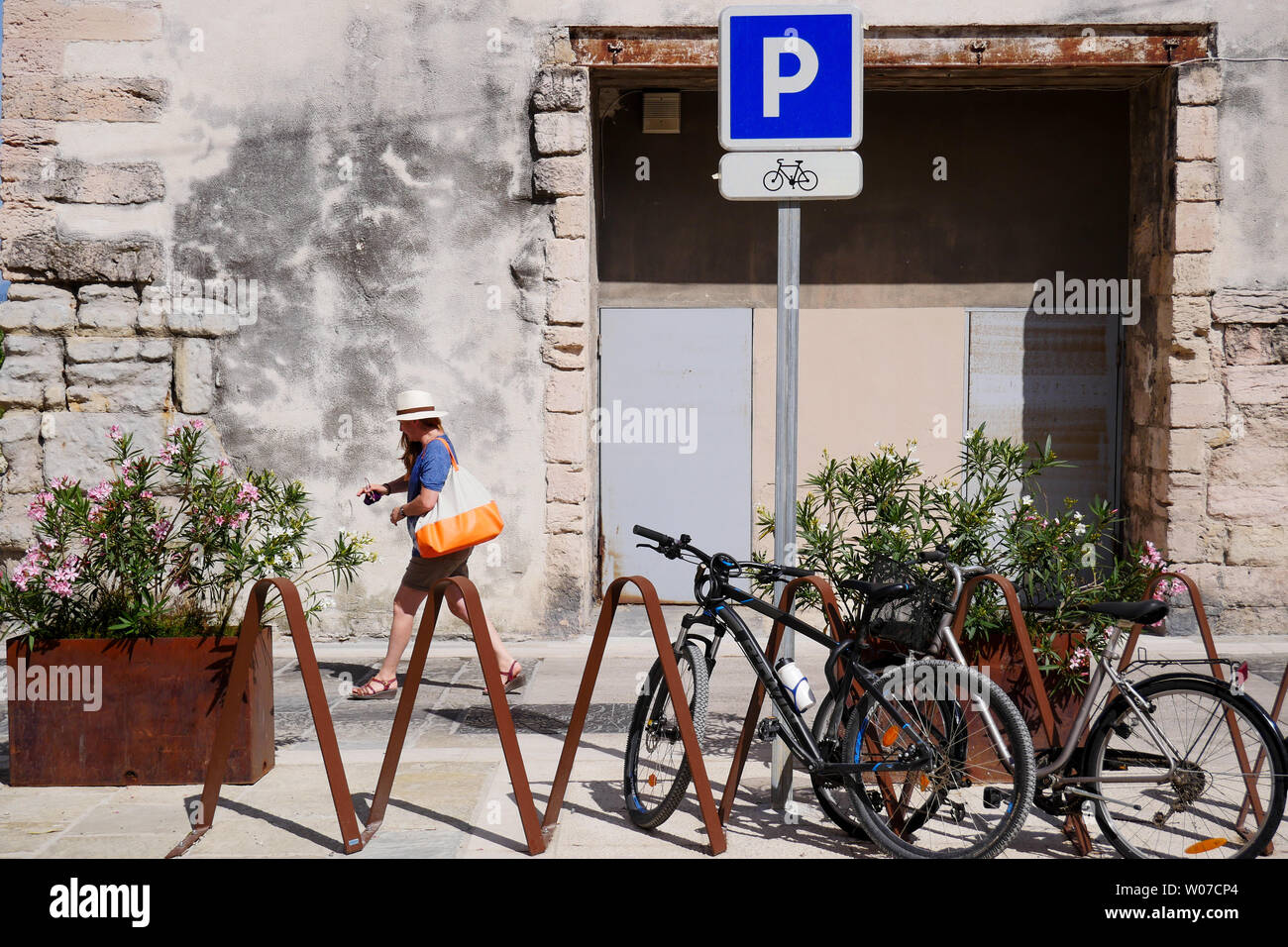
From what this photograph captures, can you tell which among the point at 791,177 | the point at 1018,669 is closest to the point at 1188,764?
the point at 1018,669

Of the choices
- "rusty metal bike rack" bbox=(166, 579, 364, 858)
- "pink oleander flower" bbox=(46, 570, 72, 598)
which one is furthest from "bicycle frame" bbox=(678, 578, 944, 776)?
"pink oleander flower" bbox=(46, 570, 72, 598)

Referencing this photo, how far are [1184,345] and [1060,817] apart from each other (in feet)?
Answer: 14.4

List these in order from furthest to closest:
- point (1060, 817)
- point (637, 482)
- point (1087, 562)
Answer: point (637, 482) < point (1087, 562) < point (1060, 817)

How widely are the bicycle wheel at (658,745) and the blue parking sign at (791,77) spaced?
1978 mm

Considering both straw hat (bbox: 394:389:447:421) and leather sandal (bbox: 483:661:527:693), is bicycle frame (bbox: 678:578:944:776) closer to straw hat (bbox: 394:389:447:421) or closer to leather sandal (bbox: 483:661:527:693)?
leather sandal (bbox: 483:661:527:693)

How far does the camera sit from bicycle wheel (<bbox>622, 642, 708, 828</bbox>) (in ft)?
14.6

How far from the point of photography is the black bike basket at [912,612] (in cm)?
423

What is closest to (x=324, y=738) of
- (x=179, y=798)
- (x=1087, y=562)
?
(x=179, y=798)

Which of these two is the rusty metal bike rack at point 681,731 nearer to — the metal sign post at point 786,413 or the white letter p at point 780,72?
the metal sign post at point 786,413

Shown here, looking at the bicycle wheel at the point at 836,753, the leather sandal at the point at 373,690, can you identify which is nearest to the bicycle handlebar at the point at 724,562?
the bicycle wheel at the point at 836,753

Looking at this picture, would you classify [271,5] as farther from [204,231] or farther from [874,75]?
[874,75]

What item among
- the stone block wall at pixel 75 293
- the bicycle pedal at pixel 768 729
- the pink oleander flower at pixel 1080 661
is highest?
the stone block wall at pixel 75 293

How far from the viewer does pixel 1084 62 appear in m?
7.85

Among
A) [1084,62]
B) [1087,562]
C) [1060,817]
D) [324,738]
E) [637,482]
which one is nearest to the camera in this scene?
[324,738]
